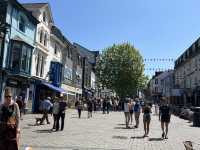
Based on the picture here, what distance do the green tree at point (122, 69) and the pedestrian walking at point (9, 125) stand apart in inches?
2060

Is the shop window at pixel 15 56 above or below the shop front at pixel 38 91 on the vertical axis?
above

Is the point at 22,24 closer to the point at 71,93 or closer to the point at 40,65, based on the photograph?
the point at 40,65

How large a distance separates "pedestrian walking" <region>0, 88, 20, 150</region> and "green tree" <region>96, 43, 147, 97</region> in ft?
172

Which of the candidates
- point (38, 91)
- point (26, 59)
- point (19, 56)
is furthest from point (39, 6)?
point (19, 56)

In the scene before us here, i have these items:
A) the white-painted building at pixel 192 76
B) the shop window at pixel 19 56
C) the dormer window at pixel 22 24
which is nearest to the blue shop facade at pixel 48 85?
the shop window at pixel 19 56

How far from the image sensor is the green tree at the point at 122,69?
59.3 metres

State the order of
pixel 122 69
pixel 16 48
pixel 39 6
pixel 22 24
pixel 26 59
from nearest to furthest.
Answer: pixel 16 48 < pixel 22 24 < pixel 26 59 < pixel 39 6 < pixel 122 69

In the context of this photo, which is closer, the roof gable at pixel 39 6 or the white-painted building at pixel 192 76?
the roof gable at pixel 39 6

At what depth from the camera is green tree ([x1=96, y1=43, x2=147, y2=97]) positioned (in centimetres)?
5931

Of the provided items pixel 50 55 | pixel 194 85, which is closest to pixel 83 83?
pixel 194 85

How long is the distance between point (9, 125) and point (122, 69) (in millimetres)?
52671

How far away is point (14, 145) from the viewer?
6902mm

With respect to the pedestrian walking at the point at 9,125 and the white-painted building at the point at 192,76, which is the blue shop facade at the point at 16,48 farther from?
the white-painted building at the point at 192,76

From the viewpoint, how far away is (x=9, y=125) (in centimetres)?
693
